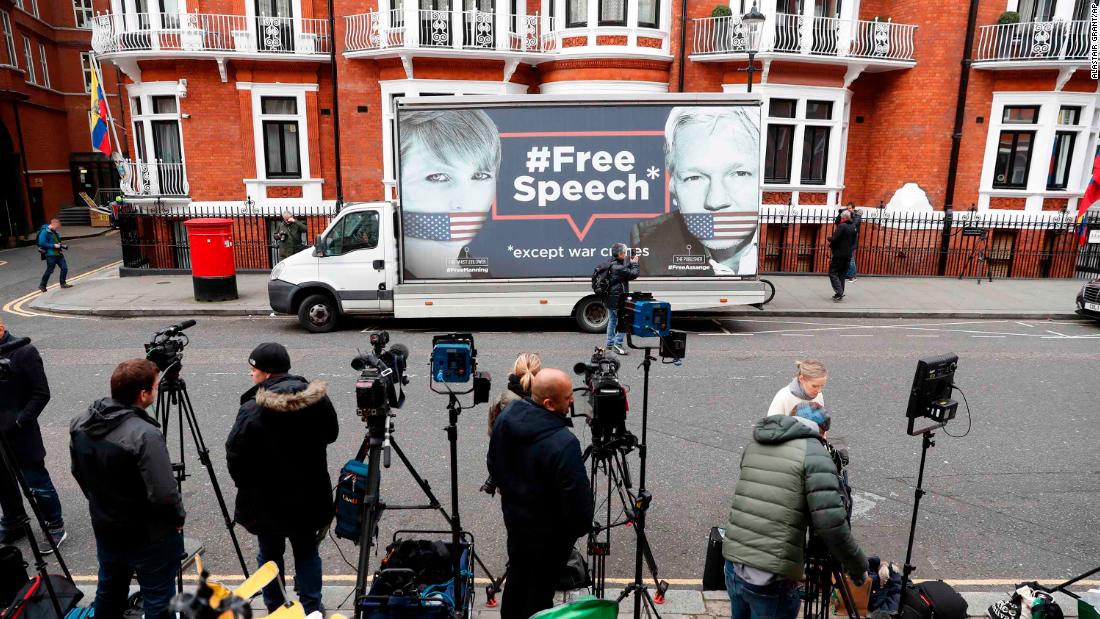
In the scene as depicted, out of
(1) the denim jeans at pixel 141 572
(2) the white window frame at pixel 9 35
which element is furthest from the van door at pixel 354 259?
(2) the white window frame at pixel 9 35

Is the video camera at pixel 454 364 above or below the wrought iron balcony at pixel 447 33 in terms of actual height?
below

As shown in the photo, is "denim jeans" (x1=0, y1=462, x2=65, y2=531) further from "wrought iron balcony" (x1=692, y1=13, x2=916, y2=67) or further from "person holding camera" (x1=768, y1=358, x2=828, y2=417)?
"wrought iron balcony" (x1=692, y1=13, x2=916, y2=67)

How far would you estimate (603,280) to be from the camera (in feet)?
35.8

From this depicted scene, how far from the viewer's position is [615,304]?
35.9ft

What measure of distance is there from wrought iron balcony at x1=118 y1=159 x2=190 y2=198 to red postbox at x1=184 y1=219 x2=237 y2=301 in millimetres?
5775

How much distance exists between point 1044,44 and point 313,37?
19.4 m

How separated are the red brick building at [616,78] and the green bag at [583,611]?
16739 mm

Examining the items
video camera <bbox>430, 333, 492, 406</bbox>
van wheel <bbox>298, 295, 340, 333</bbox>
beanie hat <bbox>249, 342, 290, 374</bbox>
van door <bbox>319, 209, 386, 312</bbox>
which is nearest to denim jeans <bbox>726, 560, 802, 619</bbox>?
video camera <bbox>430, 333, 492, 406</bbox>

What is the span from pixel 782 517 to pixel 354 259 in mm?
10296

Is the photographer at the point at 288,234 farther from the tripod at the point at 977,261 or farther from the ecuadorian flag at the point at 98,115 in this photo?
the tripod at the point at 977,261

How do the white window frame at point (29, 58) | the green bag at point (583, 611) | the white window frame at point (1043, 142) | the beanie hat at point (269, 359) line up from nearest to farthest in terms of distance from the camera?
1. the green bag at point (583, 611)
2. the beanie hat at point (269, 359)
3. the white window frame at point (1043, 142)
4. the white window frame at point (29, 58)

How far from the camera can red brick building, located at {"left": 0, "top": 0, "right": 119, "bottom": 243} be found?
26.8m

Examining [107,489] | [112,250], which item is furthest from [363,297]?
[112,250]

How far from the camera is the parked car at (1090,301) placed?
43.7 ft
